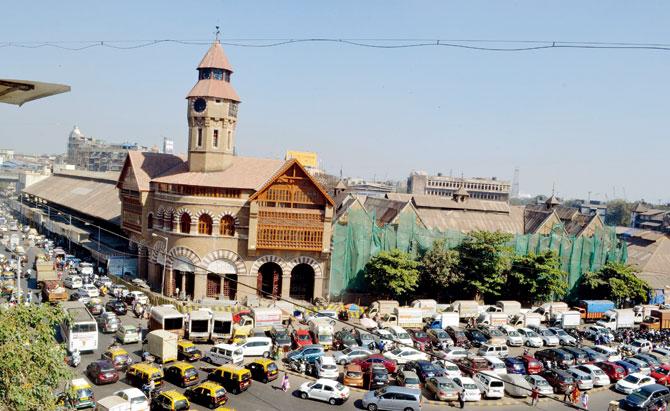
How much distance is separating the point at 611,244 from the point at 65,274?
58281 mm

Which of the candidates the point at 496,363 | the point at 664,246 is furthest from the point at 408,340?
the point at 664,246

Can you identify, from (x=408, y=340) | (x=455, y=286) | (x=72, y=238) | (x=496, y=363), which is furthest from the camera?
(x=72, y=238)

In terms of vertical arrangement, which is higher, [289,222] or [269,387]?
[289,222]

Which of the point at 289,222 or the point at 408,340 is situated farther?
the point at 289,222

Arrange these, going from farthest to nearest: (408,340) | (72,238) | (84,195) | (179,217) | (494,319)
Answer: (84,195), (72,238), (179,217), (494,319), (408,340)

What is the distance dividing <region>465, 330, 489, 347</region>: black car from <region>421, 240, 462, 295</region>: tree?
9712 mm

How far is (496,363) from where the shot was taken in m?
31.1

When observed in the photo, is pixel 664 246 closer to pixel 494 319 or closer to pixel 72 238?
pixel 494 319

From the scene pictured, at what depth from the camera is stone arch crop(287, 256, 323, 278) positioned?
46.2 metres

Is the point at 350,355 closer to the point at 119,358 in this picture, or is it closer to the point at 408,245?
the point at 119,358

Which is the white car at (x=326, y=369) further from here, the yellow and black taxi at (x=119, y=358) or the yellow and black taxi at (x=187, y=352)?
the yellow and black taxi at (x=119, y=358)

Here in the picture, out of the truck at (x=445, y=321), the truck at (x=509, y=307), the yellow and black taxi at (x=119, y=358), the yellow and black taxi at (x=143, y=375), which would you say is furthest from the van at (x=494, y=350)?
the yellow and black taxi at (x=119, y=358)

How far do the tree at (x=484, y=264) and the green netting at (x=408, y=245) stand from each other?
3.30 meters

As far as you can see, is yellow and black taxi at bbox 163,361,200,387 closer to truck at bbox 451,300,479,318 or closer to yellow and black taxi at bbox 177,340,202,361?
yellow and black taxi at bbox 177,340,202,361
